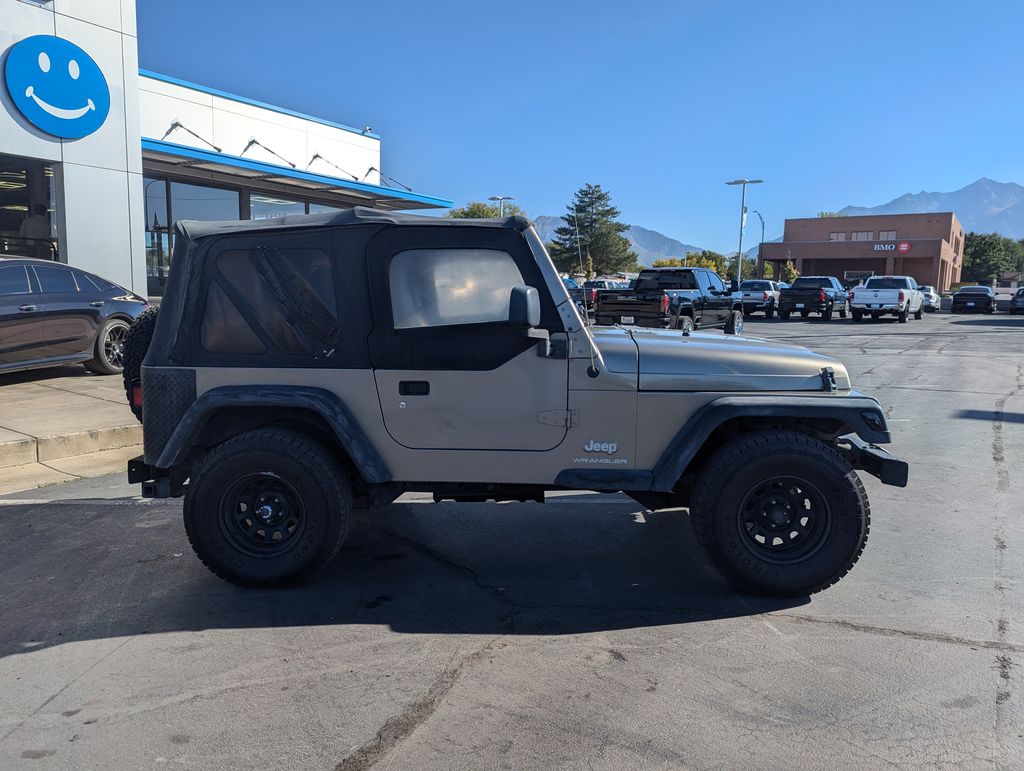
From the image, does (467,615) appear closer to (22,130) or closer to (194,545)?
(194,545)

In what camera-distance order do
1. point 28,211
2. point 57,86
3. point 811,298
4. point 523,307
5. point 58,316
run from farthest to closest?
point 811,298 → point 28,211 → point 57,86 → point 58,316 → point 523,307

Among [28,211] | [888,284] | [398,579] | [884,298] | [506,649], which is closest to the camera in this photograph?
[506,649]

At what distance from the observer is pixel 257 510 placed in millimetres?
4160

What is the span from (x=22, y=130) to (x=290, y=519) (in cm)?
1106

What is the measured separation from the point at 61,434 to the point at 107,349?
11.8 feet

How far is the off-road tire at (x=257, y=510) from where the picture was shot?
13.3 ft

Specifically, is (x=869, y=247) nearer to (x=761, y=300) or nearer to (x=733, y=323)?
(x=761, y=300)

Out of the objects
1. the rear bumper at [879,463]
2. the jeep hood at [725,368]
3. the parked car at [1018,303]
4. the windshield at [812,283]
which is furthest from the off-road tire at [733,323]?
the parked car at [1018,303]

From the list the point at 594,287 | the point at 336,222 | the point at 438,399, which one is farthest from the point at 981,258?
the point at 336,222

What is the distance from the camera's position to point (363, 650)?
3543 millimetres

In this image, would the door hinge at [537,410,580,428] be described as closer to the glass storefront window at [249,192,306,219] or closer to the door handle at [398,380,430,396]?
the door handle at [398,380,430,396]

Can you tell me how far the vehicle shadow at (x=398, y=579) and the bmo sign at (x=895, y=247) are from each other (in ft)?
215

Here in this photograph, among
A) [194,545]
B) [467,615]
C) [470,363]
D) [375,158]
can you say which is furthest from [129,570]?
[375,158]

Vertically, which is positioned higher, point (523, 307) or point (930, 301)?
point (930, 301)
